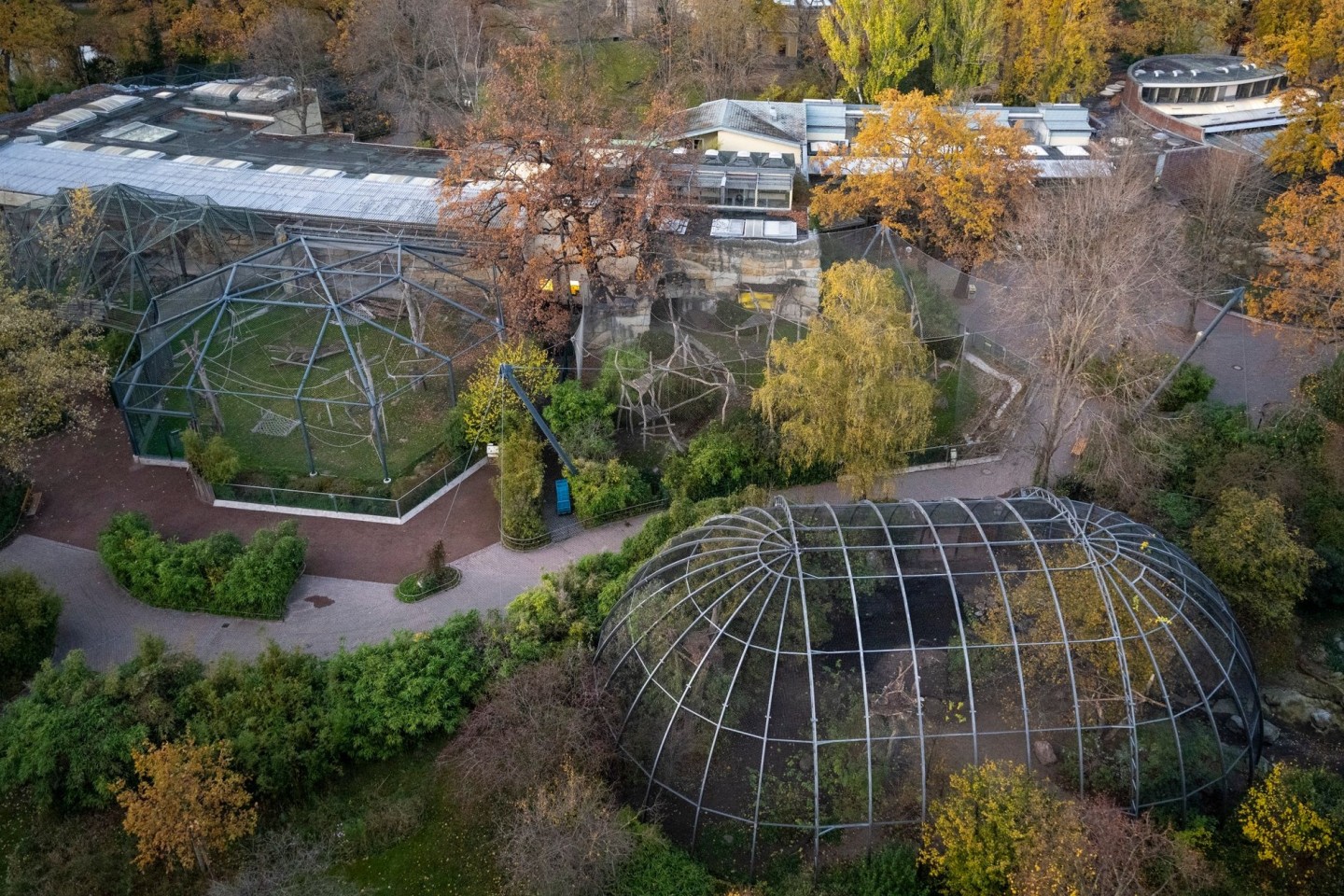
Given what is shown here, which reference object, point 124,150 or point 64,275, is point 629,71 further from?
point 64,275

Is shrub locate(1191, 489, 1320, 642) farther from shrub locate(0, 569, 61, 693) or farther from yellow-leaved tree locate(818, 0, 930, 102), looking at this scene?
yellow-leaved tree locate(818, 0, 930, 102)

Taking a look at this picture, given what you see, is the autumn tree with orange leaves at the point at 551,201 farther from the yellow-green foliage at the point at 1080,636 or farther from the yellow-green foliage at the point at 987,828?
the yellow-green foliage at the point at 987,828

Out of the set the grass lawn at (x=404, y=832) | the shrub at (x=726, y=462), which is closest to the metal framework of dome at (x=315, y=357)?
the shrub at (x=726, y=462)

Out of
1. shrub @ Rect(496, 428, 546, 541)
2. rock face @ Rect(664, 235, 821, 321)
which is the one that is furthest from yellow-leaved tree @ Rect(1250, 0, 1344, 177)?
shrub @ Rect(496, 428, 546, 541)

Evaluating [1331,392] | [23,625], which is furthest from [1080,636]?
[23,625]

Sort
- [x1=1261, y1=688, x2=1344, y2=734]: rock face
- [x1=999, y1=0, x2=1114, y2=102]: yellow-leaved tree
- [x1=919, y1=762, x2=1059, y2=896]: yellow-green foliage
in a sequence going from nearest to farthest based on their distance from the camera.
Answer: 1. [x1=919, y1=762, x2=1059, y2=896]: yellow-green foliage
2. [x1=1261, y1=688, x2=1344, y2=734]: rock face
3. [x1=999, y1=0, x2=1114, y2=102]: yellow-leaved tree

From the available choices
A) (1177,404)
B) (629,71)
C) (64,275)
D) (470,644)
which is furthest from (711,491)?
(629,71)
